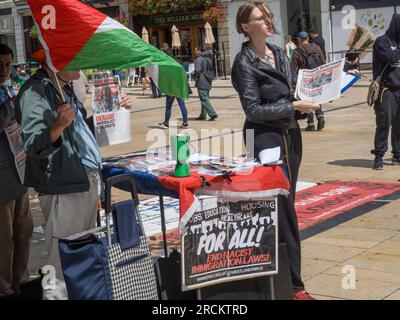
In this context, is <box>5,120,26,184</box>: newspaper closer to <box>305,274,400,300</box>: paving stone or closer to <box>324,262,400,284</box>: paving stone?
<box>305,274,400,300</box>: paving stone

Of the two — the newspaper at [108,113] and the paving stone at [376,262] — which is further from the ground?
the newspaper at [108,113]

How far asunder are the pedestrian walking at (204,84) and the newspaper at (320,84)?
37.7 ft

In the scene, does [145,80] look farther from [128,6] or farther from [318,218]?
[318,218]

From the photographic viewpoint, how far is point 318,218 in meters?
7.03

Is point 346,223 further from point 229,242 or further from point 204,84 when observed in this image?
point 204,84

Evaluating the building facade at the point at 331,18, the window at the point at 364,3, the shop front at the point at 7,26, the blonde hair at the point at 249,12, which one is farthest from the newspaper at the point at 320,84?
the shop front at the point at 7,26

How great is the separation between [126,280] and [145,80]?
23.2 m

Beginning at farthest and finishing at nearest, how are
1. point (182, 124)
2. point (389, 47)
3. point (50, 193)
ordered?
point (182, 124) < point (389, 47) < point (50, 193)

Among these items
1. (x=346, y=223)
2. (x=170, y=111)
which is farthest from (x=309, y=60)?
(x=346, y=223)

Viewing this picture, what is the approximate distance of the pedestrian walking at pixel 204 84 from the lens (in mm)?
16484

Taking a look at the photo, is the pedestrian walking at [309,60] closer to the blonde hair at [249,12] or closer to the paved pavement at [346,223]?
the paved pavement at [346,223]

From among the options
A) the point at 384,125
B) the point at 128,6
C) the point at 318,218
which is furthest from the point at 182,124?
the point at 128,6

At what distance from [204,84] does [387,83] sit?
8011 millimetres

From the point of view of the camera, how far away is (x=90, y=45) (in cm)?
395
